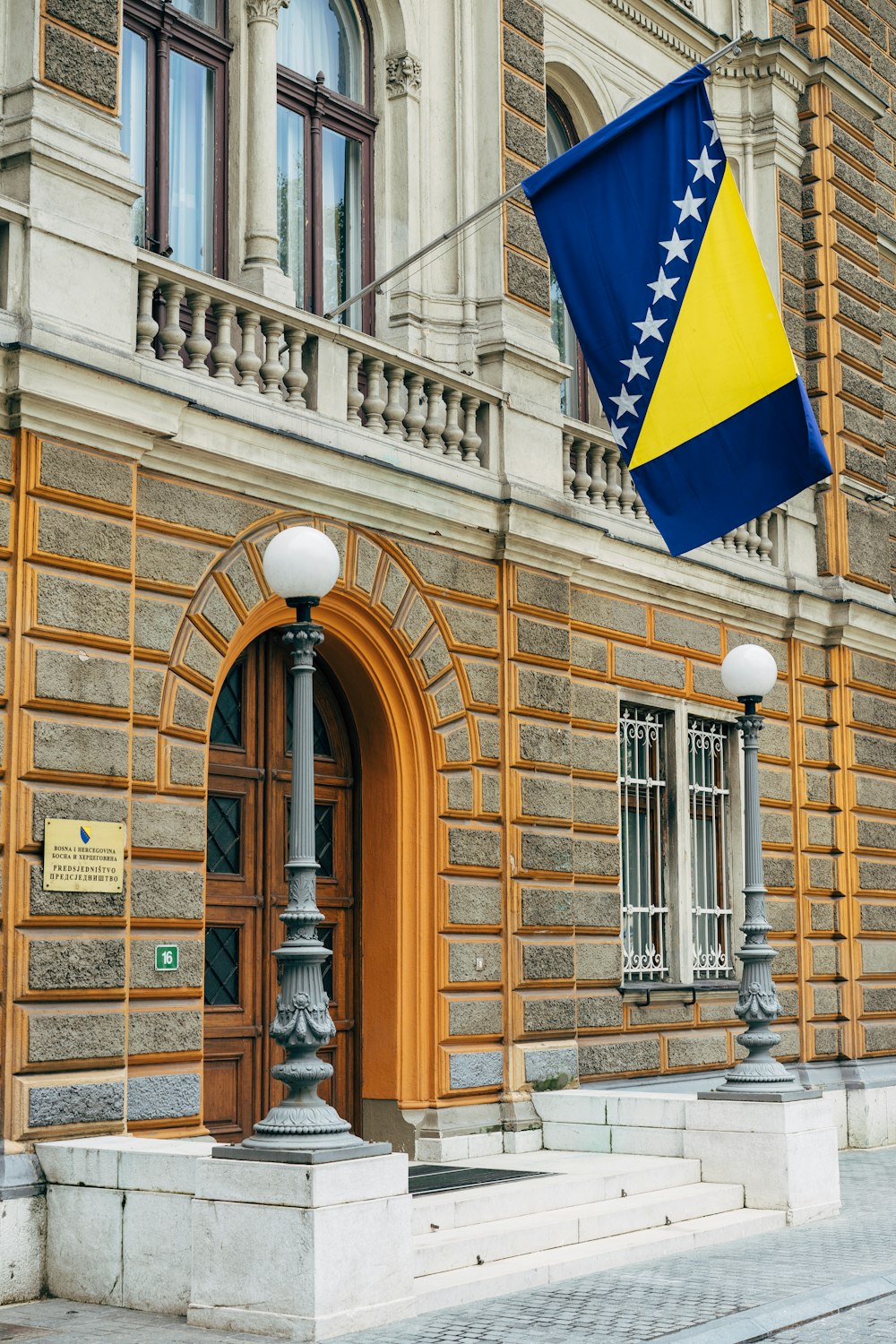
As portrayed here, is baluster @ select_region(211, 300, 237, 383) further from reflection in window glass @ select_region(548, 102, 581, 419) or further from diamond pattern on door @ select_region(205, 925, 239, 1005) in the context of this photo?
reflection in window glass @ select_region(548, 102, 581, 419)

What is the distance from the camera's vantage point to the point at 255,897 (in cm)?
1180

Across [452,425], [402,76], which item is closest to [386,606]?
[452,425]

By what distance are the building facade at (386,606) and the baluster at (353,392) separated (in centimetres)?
3

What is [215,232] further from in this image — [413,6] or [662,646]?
[662,646]

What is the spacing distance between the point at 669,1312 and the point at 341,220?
8426 millimetres

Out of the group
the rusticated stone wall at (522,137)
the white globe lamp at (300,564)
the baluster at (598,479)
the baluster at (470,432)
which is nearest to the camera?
the white globe lamp at (300,564)

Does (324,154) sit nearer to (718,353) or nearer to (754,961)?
(718,353)

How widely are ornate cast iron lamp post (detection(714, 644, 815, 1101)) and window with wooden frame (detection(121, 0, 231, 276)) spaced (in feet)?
15.3

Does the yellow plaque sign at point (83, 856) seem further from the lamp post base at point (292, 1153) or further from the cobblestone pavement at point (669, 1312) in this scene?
the cobblestone pavement at point (669, 1312)

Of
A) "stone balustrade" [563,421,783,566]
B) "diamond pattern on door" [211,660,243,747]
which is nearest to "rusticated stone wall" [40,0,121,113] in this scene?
"diamond pattern on door" [211,660,243,747]

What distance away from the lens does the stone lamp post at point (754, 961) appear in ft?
39.6

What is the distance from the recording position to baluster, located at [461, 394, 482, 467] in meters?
13.3

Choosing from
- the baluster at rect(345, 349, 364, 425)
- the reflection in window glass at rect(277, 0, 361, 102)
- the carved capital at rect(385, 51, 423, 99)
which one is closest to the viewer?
the baluster at rect(345, 349, 364, 425)

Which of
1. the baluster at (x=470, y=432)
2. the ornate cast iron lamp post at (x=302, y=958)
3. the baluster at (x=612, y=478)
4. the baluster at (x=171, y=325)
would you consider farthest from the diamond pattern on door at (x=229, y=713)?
the baluster at (x=612, y=478)
